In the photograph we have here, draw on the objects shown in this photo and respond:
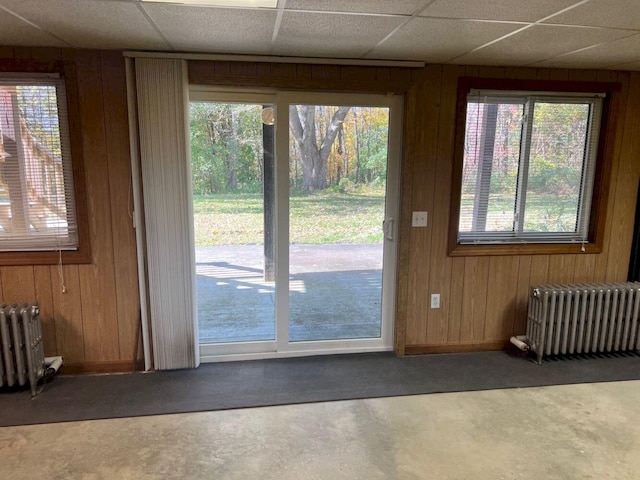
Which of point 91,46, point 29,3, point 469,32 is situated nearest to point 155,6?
point 29,3

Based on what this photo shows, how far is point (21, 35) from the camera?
8.01ft

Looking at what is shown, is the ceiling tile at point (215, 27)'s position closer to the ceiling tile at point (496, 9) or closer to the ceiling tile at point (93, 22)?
the ceiling tile at point (93, 22)

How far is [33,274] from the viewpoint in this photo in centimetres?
293

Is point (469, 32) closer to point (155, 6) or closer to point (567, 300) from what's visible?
point (155, 6)

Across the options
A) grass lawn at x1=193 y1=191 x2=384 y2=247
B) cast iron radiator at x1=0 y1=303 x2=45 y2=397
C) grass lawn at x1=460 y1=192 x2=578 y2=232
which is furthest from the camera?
grass lawn at x1=460 y1=192 x2=578 y2=232

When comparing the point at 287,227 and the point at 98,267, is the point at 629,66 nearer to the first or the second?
the point at 287,227

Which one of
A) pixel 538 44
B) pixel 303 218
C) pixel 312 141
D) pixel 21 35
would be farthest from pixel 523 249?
pixel 21 35

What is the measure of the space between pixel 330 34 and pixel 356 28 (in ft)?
0.60

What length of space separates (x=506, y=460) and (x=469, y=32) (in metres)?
2.32

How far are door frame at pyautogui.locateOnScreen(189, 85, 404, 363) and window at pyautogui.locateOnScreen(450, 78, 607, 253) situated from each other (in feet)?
1.65

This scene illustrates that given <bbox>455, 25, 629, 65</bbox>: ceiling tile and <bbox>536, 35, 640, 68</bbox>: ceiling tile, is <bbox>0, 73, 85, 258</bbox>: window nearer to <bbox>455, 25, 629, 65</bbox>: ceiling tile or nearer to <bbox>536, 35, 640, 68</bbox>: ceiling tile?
<bbox>455, 25, 629, 65</bbox>: ceiling tile

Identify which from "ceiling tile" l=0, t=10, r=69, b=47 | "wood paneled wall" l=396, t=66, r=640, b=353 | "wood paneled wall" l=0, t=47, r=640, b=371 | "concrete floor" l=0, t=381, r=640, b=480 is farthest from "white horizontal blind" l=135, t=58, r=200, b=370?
"wood paneled wall" l=396, t=66, r=640, b=353

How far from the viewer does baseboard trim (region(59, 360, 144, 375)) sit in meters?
3.08

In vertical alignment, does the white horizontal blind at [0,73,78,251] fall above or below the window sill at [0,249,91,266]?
above
